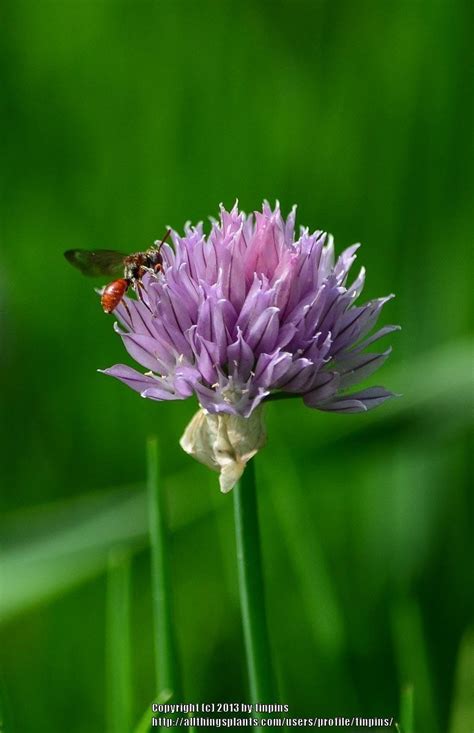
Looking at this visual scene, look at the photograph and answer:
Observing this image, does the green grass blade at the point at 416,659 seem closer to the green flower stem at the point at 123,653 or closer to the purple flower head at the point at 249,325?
the green flower stem at the point at 123,653

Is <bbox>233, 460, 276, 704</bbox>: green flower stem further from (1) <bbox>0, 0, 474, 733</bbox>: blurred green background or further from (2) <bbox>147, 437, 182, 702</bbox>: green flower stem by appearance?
(1) <bbox>0, 0, 474, 733</bbox>: blurred green background

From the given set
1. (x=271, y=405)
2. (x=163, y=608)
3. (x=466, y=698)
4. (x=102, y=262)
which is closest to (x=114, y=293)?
(x=102, y=262)

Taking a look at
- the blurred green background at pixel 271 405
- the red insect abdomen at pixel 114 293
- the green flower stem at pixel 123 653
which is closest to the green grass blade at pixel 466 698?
the blurred green background at pixel 271 405

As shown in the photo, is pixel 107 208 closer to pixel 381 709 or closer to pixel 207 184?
pixel 207 184

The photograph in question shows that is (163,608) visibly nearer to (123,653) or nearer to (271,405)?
(123,653)

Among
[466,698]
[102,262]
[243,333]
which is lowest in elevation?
[466,698]

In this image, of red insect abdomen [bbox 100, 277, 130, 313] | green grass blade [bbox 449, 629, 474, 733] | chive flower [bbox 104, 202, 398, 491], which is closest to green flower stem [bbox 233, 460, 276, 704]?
chive flower [bbox 104, 202, 398, 491]
